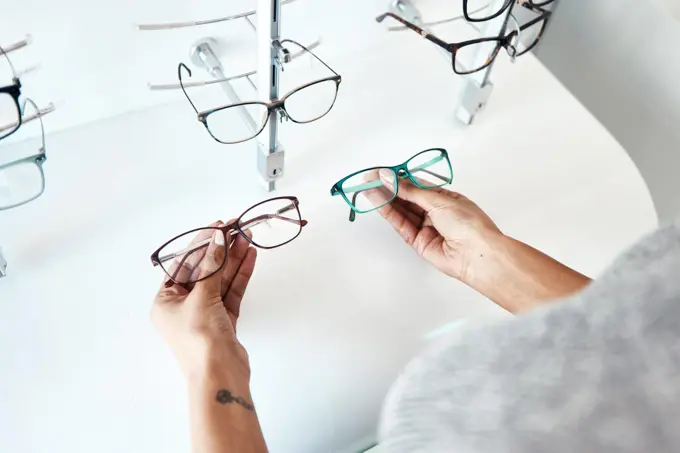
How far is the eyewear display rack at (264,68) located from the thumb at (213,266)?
106 millimetres

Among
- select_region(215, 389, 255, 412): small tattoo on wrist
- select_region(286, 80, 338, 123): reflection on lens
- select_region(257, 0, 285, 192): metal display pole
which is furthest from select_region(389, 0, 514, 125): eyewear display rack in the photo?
select_region(215, 389, 255, 412): small tattoo on wrist

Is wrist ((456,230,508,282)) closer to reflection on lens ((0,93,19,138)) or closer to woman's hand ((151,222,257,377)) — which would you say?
woman's hand ((151,222,257,377))

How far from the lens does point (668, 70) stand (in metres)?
0.96

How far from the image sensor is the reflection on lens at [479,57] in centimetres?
70

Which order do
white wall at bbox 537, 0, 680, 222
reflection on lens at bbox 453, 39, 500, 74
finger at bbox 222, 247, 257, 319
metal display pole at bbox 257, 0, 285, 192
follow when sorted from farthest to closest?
white wall at bbox 537, 0, 680, 222 → reflection on lens at bbox 453, 39, 500, 74 → finger at bbox 222, 247, 257, 319 → metal display pole at bbox 257, 0, 285, 192

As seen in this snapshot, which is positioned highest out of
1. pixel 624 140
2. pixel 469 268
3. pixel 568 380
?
pixel 568 380

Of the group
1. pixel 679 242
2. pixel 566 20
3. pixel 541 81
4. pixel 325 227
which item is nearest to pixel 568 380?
pixel 679 242

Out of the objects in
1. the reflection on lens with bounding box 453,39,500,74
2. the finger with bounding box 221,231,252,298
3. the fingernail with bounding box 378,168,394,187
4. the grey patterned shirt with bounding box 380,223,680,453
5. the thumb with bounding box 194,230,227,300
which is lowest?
the finger with bounding box 221,231,252,298

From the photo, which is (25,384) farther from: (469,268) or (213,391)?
(469,268)

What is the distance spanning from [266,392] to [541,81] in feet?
1.95

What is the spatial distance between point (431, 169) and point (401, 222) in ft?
0.34

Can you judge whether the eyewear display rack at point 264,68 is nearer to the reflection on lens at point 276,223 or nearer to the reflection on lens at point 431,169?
the reflection on lens at point 276,223

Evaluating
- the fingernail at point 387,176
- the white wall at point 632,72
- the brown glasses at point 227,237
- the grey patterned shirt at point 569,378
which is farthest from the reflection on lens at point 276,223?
the white wall at point 632,72

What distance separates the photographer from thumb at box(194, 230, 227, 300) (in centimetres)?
Answer: 56
